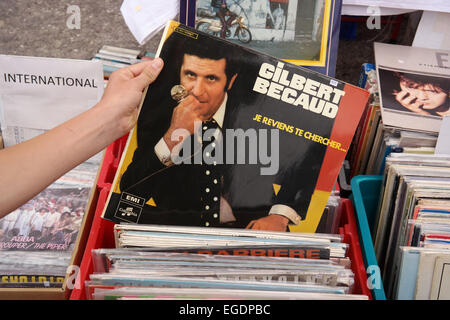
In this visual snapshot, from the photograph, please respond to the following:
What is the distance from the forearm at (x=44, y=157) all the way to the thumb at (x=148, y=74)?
0.41ft

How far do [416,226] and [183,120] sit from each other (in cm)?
59

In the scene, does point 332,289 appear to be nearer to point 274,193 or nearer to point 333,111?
point 274,193

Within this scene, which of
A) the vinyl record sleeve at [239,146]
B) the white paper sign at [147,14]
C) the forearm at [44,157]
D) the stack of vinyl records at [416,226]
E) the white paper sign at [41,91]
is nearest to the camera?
A: the forearm at [44,157]

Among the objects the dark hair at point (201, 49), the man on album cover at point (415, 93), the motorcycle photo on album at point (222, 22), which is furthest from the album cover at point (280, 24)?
the dark hair at point (201, 49)

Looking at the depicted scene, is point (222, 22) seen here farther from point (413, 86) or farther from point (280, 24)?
point (413, 86)

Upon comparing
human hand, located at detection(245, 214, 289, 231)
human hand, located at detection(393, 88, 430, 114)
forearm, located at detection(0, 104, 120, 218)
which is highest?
human hand, located at detection(393, 88, 430, 114)

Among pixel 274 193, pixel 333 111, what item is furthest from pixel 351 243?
pixel 333 111

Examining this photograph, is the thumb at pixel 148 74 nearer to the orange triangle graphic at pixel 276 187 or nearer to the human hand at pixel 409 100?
the orange triangle graphic at pixel 276 187

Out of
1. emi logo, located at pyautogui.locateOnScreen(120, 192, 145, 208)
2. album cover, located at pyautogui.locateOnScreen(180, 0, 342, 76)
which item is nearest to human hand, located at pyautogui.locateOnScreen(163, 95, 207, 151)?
emi logo, located at pyautogui.locateOnScreen(120, 192, 145, 208)

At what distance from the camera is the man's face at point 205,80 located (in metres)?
1.03

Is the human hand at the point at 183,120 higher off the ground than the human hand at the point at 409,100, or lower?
lower

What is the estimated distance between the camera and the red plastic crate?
3.18 ft

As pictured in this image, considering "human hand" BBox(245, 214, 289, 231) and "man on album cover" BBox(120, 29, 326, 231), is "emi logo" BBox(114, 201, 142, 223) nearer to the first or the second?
"man on album cover" BBox(120, 29, 326, 231)

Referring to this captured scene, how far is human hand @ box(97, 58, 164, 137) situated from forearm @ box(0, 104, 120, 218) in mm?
47
